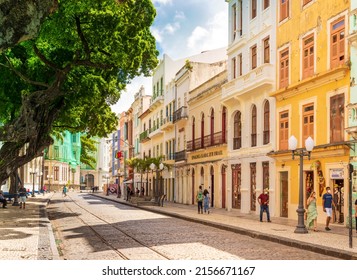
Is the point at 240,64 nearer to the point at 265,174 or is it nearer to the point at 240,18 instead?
the point at 240,18

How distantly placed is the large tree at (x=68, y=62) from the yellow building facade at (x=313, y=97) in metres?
6.58

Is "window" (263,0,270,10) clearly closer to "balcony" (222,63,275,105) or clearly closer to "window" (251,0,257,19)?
"window" (251,0,257,19)

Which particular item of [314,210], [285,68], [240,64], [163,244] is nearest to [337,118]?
[314,210]

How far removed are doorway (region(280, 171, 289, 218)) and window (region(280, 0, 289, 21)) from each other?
748cm

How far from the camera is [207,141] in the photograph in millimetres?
41312

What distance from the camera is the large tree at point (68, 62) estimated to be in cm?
2055

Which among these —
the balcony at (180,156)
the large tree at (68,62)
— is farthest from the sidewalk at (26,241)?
the balcony at (180,156)

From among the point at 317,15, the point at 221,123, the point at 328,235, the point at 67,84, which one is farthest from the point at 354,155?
the point at 221,123

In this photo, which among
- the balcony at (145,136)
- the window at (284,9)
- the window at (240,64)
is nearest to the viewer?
the window at (284,9)

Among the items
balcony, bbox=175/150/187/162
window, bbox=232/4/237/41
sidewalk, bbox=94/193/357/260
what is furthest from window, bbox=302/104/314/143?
balcony, bbox=175/150/187/162

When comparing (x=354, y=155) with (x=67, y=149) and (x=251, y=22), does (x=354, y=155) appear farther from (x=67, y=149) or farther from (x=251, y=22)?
(x=67, y=149)

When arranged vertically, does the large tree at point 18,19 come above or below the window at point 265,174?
above

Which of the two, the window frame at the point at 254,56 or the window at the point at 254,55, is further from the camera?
the window at the point at 254,55

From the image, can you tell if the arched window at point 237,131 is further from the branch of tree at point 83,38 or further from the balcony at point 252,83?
the branch of tree at point 83,38
